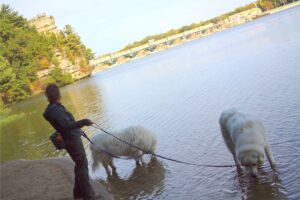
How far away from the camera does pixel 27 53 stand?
83.8 metres

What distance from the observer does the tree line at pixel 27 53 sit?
75.8m

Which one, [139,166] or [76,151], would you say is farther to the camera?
[139,166]

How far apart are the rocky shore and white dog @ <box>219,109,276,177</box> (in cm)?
313

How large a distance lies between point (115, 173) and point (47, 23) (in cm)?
10787

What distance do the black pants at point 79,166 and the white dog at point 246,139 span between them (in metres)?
3.17

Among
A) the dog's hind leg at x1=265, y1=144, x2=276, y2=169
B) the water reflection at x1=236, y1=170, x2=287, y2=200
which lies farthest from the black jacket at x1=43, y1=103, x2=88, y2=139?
the dog's hind leg at x1=265, y1=144, x2=276, y2=169

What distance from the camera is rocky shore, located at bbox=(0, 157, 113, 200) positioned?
10281mm

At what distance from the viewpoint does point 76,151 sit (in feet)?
28.2

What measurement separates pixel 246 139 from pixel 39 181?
593 cm

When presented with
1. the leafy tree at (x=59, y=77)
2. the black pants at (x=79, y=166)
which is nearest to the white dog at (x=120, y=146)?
the black pants at (x=79, y=166)

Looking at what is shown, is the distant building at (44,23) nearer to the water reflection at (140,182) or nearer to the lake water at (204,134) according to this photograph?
the lake water at (204,134)

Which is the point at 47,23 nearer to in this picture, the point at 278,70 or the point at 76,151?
the point at 278,70

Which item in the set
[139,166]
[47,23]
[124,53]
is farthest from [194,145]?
[124,53]

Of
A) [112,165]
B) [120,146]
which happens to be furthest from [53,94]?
[112,165]
